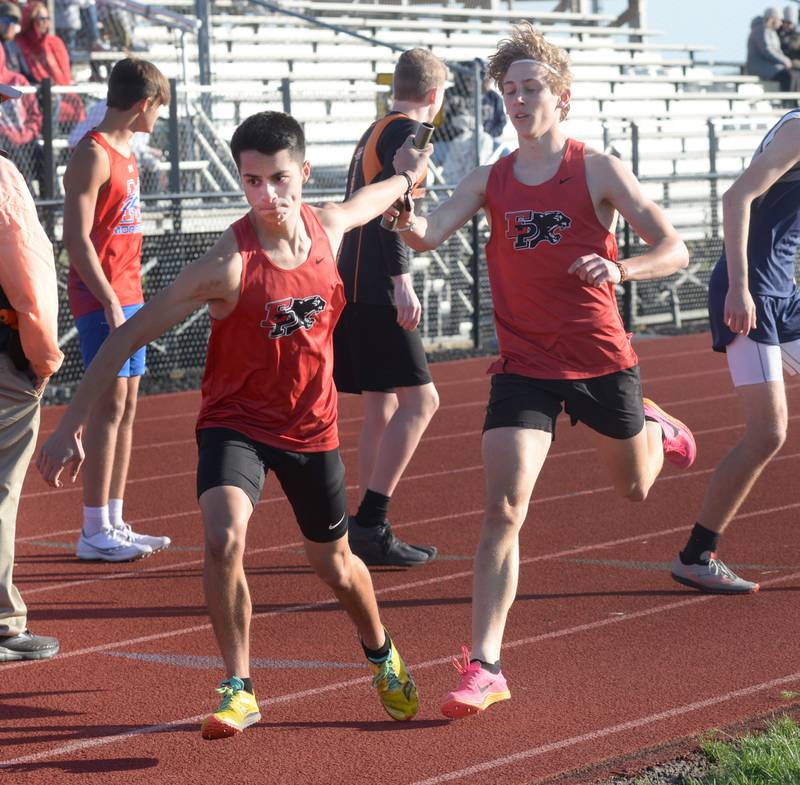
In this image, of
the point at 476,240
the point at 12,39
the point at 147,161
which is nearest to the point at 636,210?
the point at 147,161

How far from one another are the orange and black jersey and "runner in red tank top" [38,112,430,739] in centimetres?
193

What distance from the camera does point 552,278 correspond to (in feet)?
15.6

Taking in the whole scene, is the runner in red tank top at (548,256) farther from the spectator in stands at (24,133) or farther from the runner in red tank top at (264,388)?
the spectator in stands at (24,133)

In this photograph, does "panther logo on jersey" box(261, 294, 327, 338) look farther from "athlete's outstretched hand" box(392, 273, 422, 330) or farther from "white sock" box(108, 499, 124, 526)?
"white sock" box(108, 499, 124, 526)

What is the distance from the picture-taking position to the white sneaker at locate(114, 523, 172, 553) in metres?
6.55

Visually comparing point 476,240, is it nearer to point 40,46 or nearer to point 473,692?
point 40,46

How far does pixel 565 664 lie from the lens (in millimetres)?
4789

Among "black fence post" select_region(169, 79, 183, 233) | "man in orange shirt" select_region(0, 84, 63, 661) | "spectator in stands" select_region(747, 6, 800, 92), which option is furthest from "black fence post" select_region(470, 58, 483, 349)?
"spectator in stands" select_region(747, 6, 800, 92)

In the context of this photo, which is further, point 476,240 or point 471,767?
point 476,240

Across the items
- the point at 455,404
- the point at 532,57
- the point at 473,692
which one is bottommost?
the point at 455,404


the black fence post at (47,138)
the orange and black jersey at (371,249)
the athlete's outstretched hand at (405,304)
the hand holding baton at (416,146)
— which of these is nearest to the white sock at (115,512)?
the orange and black jersey at (371,249)

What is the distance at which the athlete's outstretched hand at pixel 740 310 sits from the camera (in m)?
5.31

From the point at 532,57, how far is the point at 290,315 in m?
1.37

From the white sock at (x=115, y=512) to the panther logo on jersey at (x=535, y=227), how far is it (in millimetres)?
2719
